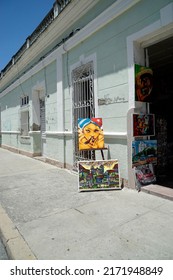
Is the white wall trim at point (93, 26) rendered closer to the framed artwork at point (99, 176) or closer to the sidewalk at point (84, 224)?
the framed artwork at point (99, 176)

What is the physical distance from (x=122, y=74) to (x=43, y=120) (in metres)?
5.63

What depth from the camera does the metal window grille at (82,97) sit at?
19.6 ft

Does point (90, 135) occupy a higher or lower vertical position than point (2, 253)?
higher

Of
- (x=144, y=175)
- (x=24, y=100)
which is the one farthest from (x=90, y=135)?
(x=24, y=100)

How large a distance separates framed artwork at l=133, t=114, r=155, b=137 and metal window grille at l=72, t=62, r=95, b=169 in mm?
1663

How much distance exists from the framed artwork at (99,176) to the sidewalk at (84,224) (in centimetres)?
17

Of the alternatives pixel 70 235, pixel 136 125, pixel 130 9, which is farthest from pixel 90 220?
pixel 130 9

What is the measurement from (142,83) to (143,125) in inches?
36.4

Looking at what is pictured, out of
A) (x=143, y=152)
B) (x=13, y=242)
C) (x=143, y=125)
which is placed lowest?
(x=13, y=242)

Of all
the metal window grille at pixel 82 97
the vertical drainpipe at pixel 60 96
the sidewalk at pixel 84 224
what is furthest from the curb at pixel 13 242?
the vertical drainpipe at pixel 60 96

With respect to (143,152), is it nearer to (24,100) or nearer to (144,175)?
(144,175)

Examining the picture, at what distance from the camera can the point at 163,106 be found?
6.97 metres

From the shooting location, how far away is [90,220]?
3271 mm
